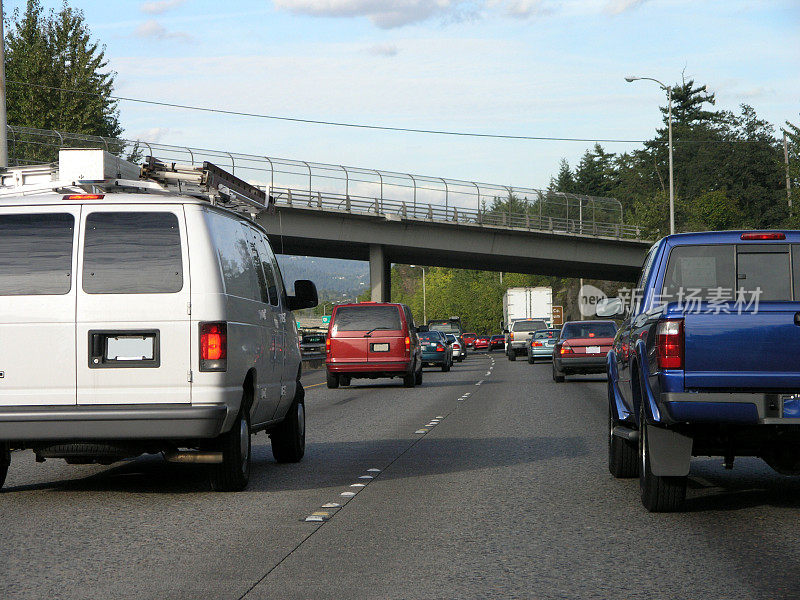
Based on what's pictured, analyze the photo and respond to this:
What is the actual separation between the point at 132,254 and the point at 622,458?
458cm

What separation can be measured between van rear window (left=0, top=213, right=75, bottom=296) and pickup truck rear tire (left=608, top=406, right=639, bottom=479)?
4829 mm

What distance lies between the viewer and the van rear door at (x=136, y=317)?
8.88 m

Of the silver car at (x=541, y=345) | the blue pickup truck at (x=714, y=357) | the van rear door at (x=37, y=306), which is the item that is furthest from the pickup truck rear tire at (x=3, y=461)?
the silver car at (x=541, y=345)

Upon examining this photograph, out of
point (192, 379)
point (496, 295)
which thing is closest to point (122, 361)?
point (192, 379)

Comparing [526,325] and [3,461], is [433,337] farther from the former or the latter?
[3,461]

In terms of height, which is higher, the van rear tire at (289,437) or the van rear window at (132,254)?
the van rear window at (132,254)

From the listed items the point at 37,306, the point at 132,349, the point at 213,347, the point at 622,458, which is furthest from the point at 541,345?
the point at 37,306

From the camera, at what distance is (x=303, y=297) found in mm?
12414

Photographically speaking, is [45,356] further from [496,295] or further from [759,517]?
[496,295]

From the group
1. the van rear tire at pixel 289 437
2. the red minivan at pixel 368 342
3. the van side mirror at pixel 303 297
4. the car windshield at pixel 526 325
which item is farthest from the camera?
the car windshield at pixel 526 325

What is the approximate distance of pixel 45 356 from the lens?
8.91 meters

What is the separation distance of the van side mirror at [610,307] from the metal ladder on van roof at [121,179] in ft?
11.5

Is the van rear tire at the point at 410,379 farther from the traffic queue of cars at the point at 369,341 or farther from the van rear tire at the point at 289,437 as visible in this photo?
the van rear tire at the point at 289,437

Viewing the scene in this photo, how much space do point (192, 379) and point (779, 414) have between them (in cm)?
418
